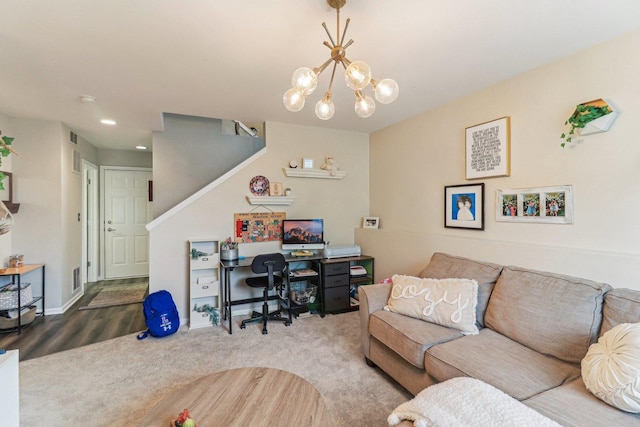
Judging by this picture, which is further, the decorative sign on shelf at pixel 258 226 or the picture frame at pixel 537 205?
the decorative sign on shelf at pixel 258 226

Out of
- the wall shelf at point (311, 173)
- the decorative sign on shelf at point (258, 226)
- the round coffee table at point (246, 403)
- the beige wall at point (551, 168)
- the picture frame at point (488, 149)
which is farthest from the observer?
the wall shelf at point (311, 173)

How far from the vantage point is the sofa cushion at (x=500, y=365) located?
1.42 m

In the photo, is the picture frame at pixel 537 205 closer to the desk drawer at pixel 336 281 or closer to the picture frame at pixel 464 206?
Answer: the picture frame at pixel 464 206

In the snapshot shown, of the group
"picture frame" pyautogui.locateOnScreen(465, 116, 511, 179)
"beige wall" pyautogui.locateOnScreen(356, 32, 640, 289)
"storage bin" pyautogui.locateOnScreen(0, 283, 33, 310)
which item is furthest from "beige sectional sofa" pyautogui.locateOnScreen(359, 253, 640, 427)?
"storage bin" pyautogui.locateOnScreen(0, 283, 33, 310)

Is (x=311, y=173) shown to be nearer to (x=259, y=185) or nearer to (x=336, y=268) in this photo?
(x=259, y=185)

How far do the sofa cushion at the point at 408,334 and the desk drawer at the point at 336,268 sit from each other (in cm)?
124

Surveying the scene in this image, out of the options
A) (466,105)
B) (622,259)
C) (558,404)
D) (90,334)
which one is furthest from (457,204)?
(90,334)

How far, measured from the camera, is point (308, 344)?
270 cm

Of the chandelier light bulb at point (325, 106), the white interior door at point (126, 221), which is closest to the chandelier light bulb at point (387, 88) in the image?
the chandelier light bulb at point (325, 106)

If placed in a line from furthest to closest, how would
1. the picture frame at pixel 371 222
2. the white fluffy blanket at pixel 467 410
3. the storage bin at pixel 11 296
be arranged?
the picture frame at pixel 371 222 < the storage bin at pixel 11 296 < the white fluffy blanket at pixel 467 410

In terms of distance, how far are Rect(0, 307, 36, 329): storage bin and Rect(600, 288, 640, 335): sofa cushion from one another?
5094mm

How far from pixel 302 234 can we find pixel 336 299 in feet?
3.04

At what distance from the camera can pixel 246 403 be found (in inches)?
53.6

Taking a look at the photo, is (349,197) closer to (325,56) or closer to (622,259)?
(325,56)
